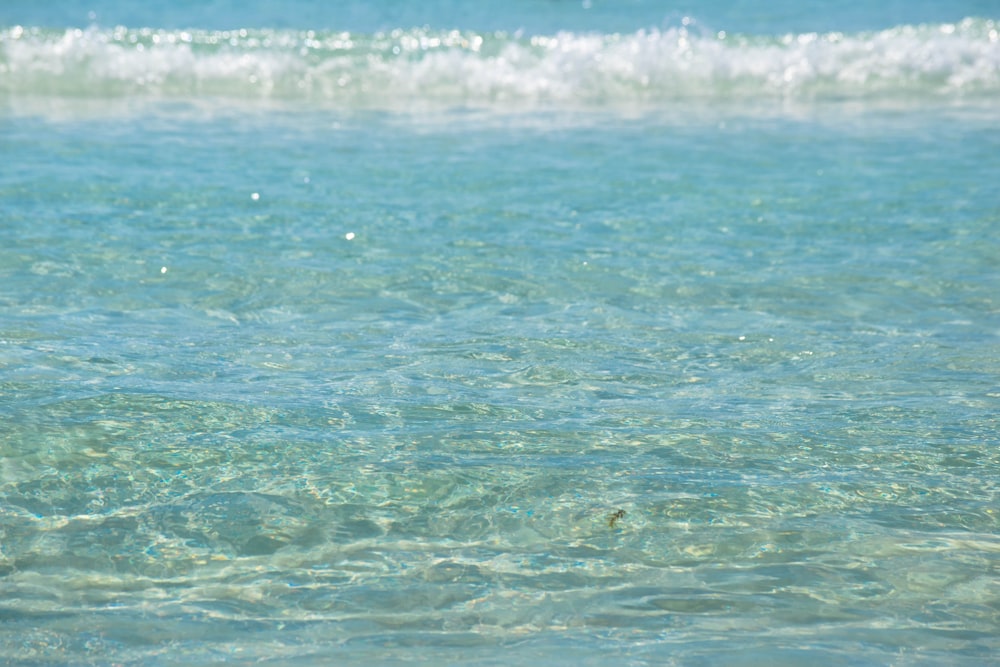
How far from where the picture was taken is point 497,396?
143 inches

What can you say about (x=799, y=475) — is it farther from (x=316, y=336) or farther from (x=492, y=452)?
(x=316, y=336)

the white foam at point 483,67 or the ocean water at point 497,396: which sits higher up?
the white foam at point 483,67

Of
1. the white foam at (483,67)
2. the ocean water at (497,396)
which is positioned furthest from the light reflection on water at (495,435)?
the white foam at (483,67)

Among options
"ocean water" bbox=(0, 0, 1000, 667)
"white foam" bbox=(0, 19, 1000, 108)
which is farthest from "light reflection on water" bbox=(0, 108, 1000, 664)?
"white foam" bbox=(0, 19, 1000, 108)

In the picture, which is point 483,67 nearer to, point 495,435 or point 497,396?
point 497,396

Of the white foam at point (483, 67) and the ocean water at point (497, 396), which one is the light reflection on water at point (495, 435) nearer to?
the ocean water at point (497, 396)

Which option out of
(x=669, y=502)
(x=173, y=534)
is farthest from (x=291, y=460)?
(x=669, y=502)

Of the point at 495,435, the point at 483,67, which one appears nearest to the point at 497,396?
the point at 495,435

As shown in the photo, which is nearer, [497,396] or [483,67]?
[497,396]

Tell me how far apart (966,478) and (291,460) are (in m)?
1.87

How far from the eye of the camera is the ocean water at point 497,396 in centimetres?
247

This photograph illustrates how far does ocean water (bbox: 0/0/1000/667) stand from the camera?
2.47 m

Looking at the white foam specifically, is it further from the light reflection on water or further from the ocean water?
the light reflection on water

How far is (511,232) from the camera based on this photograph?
5984 mm
